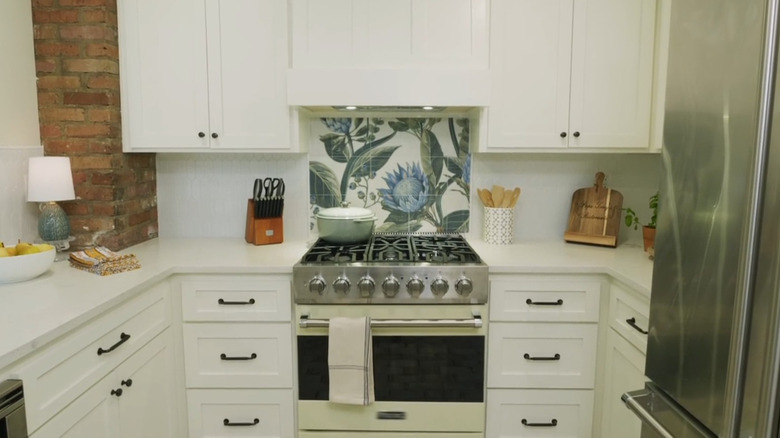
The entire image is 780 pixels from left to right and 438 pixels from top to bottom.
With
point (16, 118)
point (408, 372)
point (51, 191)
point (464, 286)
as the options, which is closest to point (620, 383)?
point (464, 286)

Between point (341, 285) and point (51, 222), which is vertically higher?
point (51, 222)

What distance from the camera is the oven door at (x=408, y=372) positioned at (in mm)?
2090

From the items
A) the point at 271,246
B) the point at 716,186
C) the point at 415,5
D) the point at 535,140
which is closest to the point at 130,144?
the point at 271,246

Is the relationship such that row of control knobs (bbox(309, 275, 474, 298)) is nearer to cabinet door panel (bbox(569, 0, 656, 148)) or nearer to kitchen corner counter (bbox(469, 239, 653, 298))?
kitchen corner counter (bbox(469, 239, 653, 298))

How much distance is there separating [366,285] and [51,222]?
1322mm

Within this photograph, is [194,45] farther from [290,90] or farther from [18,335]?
[18,335]

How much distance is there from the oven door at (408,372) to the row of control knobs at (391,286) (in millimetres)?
78

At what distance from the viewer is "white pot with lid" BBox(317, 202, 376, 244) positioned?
2363 millimetres

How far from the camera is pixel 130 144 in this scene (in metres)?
2.37

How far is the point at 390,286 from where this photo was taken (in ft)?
6.69

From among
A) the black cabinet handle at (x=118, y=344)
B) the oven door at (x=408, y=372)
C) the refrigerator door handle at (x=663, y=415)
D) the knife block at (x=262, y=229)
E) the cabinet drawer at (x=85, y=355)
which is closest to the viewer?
the refrigerator door handle at (x=663, y=415)

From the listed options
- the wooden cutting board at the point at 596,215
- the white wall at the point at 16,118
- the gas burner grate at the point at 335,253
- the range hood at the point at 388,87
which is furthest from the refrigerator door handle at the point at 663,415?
the white wall at the point at 16,118

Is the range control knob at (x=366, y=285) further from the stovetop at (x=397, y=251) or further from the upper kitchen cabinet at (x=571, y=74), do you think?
the upper kitchen cabinet at (x=571, y=74)

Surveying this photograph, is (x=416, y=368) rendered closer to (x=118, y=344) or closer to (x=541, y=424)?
(x=541, y=424)
